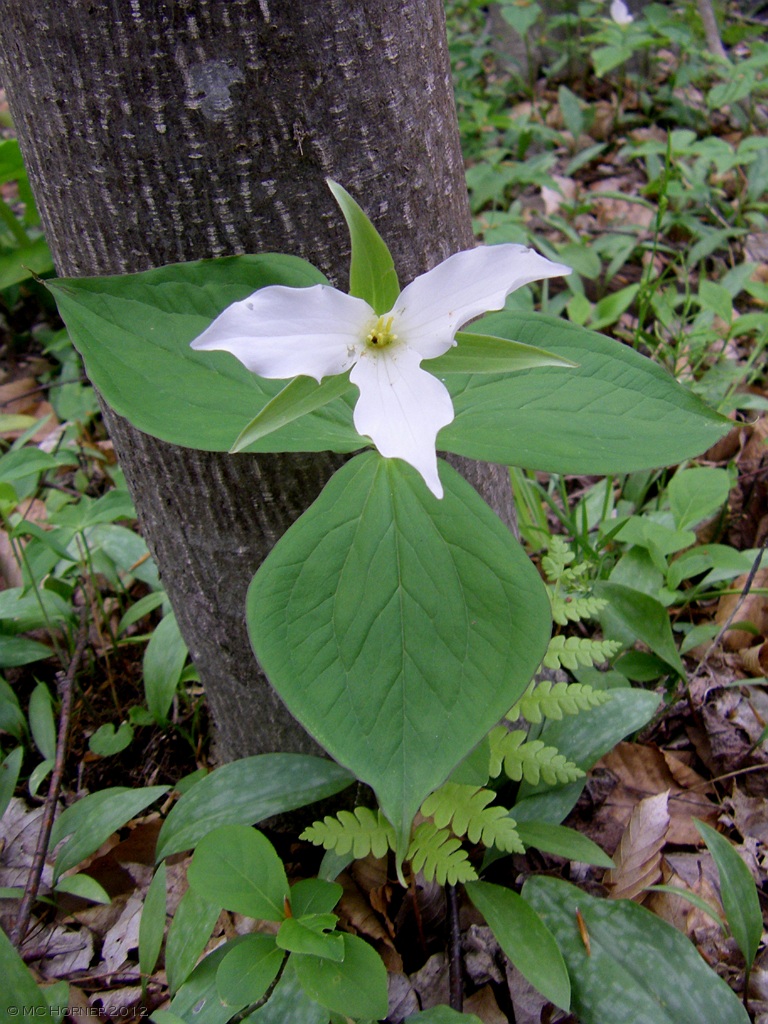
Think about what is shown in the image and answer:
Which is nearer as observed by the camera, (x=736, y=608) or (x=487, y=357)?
(x=487, y=357)

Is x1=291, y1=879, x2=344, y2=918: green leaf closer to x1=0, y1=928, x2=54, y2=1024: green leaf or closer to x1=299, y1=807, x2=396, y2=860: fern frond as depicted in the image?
x1=299, y1=807, x2=396, y2=860: fern frond

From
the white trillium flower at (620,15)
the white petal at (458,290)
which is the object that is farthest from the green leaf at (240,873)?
the white trillium flower at (620,15)

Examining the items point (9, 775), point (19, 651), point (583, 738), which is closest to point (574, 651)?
point (583, 738)

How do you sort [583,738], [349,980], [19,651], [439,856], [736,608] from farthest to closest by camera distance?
[19,651], [736,608], [583,738], [439,856], [349,980]

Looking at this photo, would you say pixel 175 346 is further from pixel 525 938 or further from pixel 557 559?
pixel 525 938

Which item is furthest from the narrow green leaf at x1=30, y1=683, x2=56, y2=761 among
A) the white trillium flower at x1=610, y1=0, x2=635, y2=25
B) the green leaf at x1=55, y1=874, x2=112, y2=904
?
the white trillium flower at x1=610, y1=0, x2=635, y2=25

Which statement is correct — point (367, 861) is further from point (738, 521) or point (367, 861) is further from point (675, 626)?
point (738, 521)
